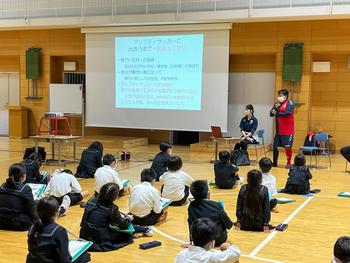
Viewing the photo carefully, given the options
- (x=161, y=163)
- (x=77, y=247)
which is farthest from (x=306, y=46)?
(x=77, y=247)

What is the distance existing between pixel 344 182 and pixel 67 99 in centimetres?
857

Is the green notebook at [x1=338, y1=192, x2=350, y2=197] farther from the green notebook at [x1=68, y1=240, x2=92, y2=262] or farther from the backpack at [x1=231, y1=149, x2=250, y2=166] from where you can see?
the green notebook at [x1=68, y1=240, x2=92, y2=262]

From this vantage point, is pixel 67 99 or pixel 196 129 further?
pixel 67 99

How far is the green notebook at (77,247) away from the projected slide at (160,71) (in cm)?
879

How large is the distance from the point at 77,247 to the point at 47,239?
67 centimetres

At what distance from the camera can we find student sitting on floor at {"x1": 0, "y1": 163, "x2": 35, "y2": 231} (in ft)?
16.5

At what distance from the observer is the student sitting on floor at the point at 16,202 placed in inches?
197

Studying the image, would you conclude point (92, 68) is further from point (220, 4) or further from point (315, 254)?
point (315, 254)

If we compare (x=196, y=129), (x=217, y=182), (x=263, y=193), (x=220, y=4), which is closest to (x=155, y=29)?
(x=220, y=4)

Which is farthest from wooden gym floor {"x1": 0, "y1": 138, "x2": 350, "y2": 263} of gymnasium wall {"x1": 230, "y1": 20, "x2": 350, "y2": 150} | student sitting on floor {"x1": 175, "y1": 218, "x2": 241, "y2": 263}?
gymnasium wall {"x1": 230, "y1": 20, "x2": 350, "y2": 150}

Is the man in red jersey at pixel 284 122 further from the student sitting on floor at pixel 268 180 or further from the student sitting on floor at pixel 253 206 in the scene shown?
the student sitting on floor at pixel 253 206

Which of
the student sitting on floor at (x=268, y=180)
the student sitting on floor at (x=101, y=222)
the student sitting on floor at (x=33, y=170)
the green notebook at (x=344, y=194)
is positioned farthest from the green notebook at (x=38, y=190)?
the green notebook at (x=344, y=194)

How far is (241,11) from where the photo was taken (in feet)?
37.9

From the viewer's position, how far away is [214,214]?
4.25 meters
